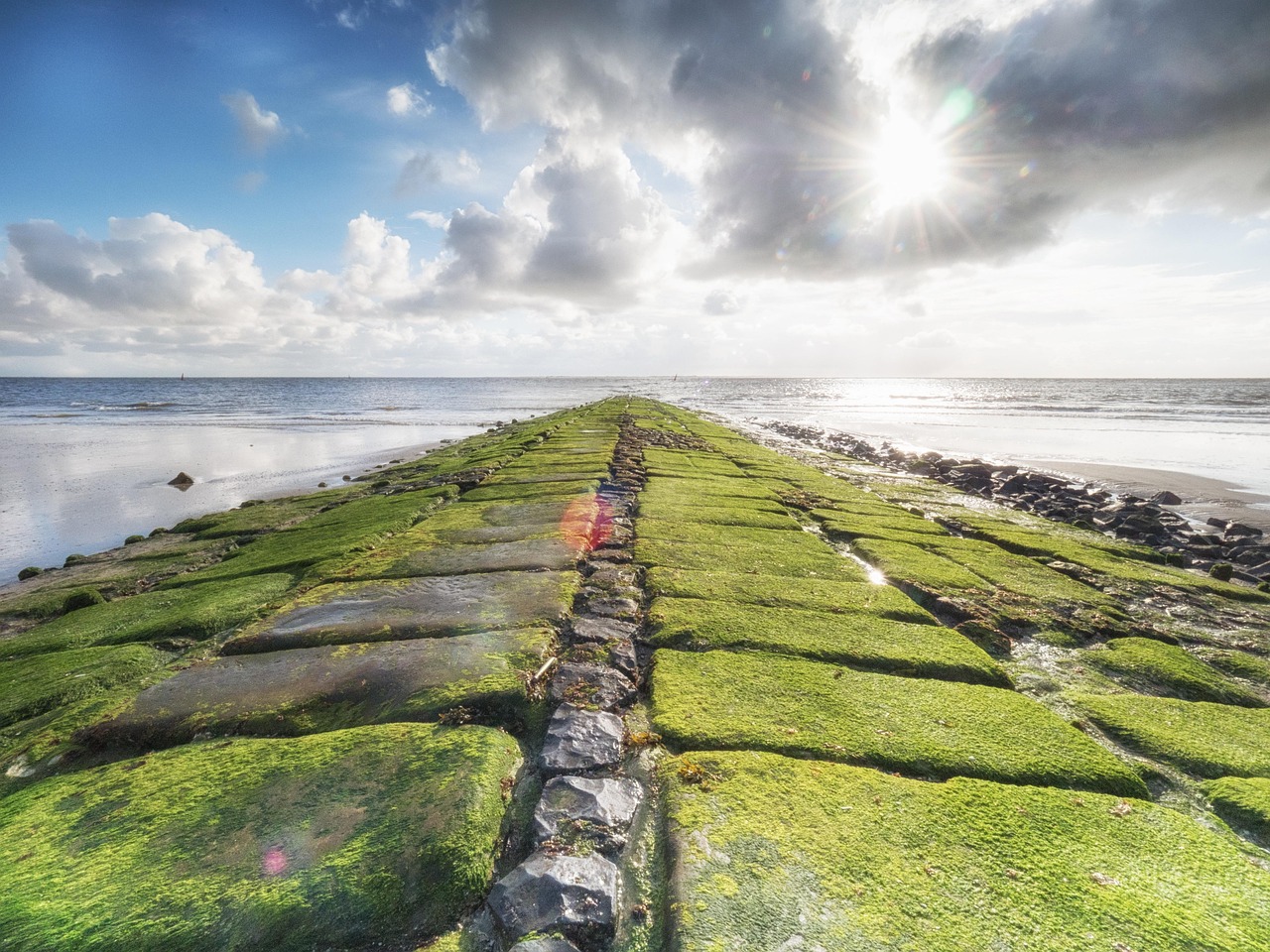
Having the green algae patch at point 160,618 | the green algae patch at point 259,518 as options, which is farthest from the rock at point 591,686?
the green algae patch at point 259,518

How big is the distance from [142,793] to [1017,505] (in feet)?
60.3

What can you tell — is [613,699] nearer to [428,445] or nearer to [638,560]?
[638,560]

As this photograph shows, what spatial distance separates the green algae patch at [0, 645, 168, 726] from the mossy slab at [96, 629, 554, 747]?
0.64 m

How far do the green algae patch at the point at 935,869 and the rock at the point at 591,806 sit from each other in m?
0.23

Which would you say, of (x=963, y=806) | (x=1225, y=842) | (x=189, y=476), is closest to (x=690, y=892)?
(x=963, y=806)

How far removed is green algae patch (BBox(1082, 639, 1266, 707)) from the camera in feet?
15.3

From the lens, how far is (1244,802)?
309 cm

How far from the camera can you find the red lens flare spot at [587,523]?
298 inches

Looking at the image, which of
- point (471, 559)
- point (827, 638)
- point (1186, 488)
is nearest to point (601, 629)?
point (827, 638)

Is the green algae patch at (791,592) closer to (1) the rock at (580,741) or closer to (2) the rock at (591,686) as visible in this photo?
(2) the rock at (591,686)

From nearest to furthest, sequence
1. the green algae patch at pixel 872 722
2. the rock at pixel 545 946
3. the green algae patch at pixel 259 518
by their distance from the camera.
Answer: the rock at pixel 545 946 → the green algae patch at pixel 872 722 → the green algae patch at pixel 259 518

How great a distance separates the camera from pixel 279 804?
9.23 feet

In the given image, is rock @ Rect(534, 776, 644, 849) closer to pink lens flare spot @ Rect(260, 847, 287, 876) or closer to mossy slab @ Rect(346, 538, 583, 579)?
pink lens flare spot @ Rect(260, 847, 287, 876)

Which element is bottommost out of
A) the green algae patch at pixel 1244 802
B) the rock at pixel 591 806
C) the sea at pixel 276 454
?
the sea at pixel 276 454
